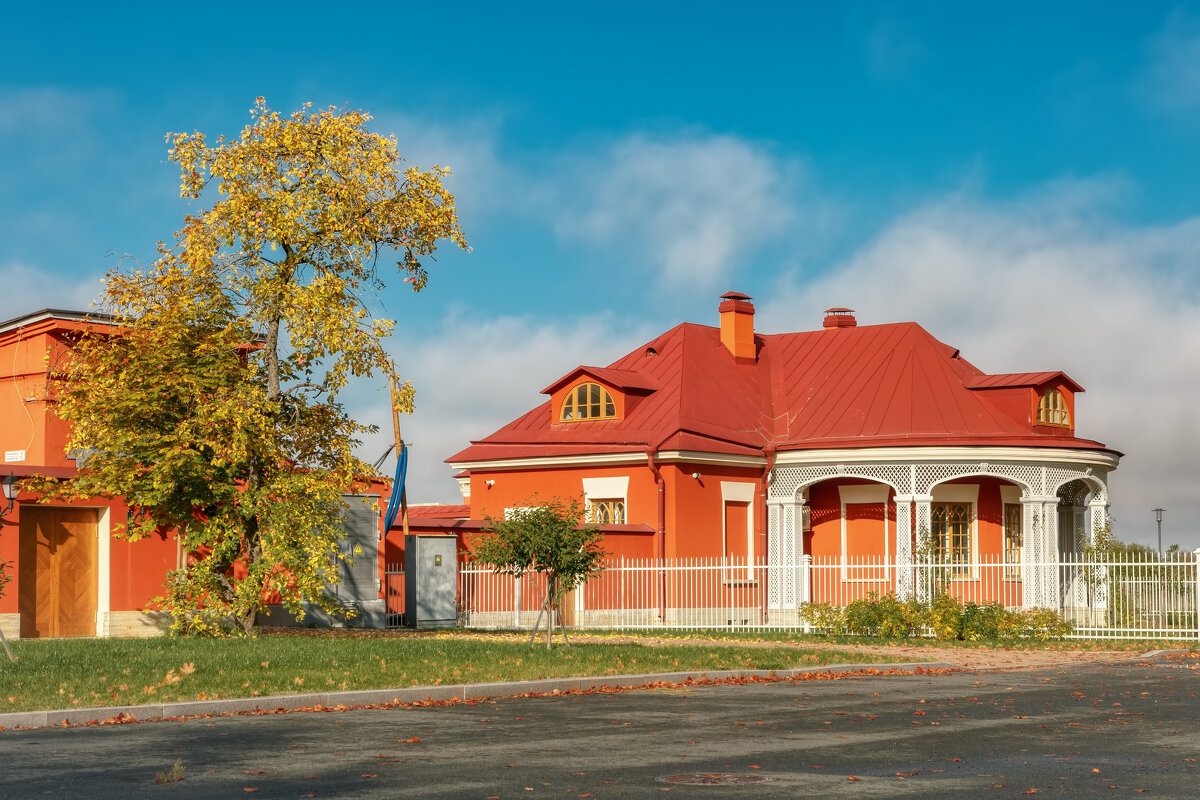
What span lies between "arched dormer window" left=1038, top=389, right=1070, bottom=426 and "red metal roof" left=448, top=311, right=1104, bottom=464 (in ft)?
1.52

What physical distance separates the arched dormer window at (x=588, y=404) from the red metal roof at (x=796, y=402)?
28 cm

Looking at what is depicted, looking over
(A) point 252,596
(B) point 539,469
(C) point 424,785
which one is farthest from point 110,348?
(C) point 424,785

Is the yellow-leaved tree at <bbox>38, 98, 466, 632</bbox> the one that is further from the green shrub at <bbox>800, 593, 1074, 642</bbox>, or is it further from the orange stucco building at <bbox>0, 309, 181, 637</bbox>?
the green shrub at <bbox>800, 593, 1074, 642</bbox>

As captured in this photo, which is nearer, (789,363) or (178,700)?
(178,700)

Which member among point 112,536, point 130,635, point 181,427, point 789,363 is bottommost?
point 130,635

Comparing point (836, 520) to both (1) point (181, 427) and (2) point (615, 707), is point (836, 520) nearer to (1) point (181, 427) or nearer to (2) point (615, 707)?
(1) point (181, 427)

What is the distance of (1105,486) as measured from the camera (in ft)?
107

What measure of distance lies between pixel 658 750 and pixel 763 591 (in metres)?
22.1

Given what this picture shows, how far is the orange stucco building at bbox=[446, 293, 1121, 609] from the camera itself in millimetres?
31203

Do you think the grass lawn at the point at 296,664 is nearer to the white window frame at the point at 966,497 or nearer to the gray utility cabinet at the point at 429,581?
the gray utility cabinet at the point at 429,581

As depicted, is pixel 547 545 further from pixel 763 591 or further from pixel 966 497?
pixel 966 497

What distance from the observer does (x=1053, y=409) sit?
3356 centimetres

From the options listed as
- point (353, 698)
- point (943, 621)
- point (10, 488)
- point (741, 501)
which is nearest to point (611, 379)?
point (741, 501)

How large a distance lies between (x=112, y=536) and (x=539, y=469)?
1095cm
